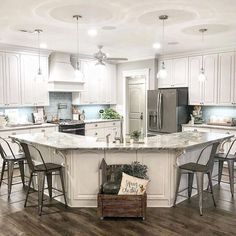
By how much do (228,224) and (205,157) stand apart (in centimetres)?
143

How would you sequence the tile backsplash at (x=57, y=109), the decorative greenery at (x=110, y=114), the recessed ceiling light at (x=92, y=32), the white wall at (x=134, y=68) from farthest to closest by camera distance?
the decorative greenery at (x=110, y=114) → the white wall at (x=134, y=68) → the tile backsplash at (x=57, y=109) → the recessed ceiling light at (x=92, y=32)

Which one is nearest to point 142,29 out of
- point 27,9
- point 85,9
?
point 85,9

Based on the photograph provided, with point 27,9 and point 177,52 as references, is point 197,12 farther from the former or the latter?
point 177,52

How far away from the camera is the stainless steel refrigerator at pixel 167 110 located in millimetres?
6613

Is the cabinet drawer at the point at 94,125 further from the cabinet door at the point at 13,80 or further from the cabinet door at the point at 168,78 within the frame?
the cabinet door at the point at 168,78

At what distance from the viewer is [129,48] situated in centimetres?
633

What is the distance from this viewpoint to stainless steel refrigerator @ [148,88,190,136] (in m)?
6.61

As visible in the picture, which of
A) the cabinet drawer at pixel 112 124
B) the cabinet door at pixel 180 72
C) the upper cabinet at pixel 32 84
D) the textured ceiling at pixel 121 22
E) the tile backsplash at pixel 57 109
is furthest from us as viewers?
the cabinet drawer at pixel 112 124

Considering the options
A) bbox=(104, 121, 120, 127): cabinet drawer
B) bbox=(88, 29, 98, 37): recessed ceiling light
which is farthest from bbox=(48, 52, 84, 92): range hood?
bbox=(88, 29, 98, 37): recessed ceiling light

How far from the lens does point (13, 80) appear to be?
6145mm

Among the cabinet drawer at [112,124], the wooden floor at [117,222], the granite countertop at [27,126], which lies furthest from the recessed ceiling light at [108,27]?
the cabinet drawer at [112,124]

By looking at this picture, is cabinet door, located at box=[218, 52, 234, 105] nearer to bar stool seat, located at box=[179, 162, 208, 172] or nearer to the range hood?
bar stool seat, located at box=[179, 162, 208, 172]

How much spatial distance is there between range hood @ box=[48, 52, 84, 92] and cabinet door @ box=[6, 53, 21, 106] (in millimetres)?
793

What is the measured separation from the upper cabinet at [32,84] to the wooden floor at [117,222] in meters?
2.93
